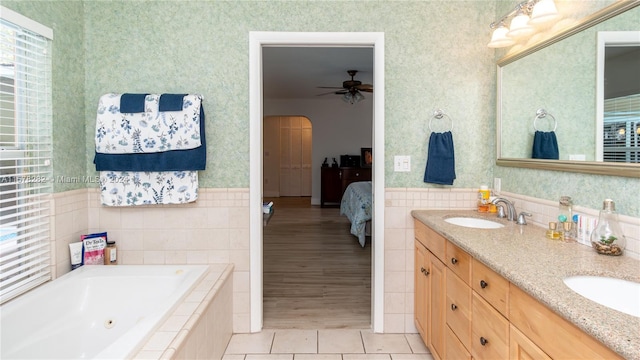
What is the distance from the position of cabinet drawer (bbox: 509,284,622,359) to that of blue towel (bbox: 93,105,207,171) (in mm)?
2012

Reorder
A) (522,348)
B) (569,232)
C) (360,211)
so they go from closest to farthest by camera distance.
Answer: (522,348)
(569,232)
(360,211)

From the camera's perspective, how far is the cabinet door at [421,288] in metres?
2.24

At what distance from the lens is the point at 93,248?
7.71ft

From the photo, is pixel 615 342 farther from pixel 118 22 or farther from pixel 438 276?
pixel 118 22

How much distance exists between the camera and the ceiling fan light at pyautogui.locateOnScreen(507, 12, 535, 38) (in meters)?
1.99

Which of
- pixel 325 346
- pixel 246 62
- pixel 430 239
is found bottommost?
pixel 325 346

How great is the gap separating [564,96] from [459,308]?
1.24 m

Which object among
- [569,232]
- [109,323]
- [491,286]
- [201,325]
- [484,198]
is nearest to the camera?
[491,286]

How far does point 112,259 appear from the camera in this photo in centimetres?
241

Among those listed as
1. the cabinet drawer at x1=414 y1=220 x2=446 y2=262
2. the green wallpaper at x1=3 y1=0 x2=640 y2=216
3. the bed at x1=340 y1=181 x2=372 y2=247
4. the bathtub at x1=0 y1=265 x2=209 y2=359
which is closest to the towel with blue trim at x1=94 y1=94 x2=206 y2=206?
the green wallpaper at x1=3 y1=0 x2=640 y2=216

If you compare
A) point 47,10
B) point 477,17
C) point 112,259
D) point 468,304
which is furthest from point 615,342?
point 47,10

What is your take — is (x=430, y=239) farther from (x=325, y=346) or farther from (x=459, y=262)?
(x=325, y=346)

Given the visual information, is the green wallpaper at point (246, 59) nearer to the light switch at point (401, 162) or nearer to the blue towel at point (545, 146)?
the light switch at point (401, 162)

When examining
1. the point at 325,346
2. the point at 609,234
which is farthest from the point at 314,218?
the point at 609,234
